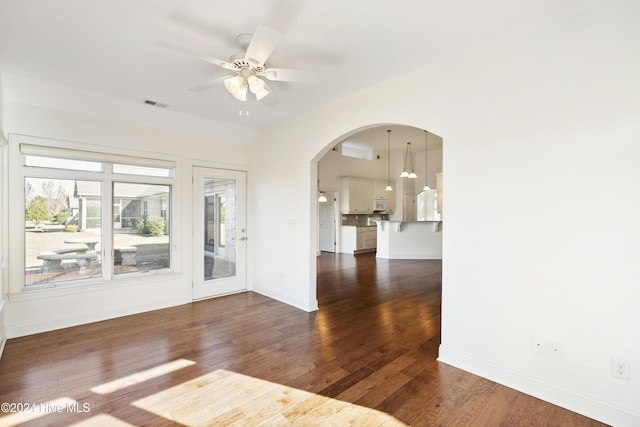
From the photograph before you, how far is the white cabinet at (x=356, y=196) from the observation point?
934cm

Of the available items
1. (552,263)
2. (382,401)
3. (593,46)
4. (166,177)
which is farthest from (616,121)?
(166,177)

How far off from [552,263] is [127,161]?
4.66 m

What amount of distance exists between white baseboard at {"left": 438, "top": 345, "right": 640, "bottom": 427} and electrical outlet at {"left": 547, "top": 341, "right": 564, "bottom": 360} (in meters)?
0.21

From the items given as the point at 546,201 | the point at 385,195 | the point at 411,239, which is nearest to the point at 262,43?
the point at 546,201

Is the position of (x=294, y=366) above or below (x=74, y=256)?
below

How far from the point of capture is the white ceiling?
6.73 ft

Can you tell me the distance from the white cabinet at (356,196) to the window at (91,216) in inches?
229

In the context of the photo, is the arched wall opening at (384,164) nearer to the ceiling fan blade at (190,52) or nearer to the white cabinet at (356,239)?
the white cabinet at (356,239)

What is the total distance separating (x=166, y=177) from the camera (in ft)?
14.1

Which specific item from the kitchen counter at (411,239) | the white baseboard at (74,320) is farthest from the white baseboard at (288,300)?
the kitchen counter at (411,239)

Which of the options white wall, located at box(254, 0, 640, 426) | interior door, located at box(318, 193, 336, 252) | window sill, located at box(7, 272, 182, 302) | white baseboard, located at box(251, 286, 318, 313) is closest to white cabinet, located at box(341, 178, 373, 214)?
interior door, located at box(318, 193, 336, 252)

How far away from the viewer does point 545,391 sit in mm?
2160

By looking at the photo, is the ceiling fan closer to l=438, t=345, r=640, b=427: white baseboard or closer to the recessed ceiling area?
l=438, t=345, r=640, b=427: white baseboard

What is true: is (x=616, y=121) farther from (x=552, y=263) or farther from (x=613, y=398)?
(x=613, y=398)
